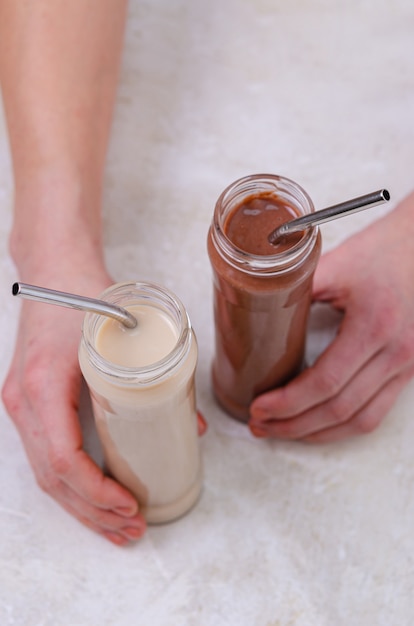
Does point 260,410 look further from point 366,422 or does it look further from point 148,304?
point 148,304

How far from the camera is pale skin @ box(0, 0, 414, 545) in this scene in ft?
2.35

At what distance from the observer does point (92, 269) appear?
0.76 metres

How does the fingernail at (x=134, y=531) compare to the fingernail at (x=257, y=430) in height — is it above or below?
below

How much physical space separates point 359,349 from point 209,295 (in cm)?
19

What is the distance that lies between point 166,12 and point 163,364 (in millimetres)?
635

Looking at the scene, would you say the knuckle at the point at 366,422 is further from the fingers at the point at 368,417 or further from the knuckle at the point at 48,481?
the knuckle at the point at 48,481

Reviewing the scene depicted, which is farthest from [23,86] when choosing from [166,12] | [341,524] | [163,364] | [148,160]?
[341,524]

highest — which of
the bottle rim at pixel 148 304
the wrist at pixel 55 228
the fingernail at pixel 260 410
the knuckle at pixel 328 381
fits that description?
the bottle rim at pixel 148 304

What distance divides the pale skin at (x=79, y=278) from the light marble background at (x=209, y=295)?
0.14 ft

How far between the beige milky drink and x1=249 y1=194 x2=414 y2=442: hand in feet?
0.39

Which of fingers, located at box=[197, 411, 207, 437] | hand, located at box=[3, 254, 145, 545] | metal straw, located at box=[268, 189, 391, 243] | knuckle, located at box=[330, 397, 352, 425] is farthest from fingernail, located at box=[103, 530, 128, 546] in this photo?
metal straw, located at box=[268, 189, 391, 243]

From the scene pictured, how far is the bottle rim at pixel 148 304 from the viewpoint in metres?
0.56

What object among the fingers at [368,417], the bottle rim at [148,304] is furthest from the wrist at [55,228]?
the fingers at [368,417]

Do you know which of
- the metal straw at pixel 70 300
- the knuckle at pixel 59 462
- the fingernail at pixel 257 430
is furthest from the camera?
the fingernail at pixel 257 430
